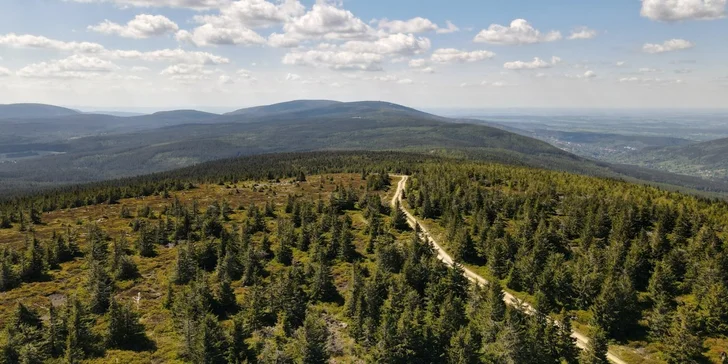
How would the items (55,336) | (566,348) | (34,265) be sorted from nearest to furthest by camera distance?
(566,348) < (55,336) < (34,265)

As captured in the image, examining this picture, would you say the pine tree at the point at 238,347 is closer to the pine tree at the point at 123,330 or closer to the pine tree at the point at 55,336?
the pine tree at the point at 123,330

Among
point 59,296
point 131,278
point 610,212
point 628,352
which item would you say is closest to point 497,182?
point 610,212

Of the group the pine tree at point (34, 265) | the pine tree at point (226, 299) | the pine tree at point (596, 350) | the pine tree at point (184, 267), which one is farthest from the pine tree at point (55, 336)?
the pine tree at point (596, 350)

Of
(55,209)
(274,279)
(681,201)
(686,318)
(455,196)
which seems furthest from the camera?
(55,209)

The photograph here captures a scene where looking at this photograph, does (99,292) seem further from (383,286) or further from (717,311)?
(717,311)

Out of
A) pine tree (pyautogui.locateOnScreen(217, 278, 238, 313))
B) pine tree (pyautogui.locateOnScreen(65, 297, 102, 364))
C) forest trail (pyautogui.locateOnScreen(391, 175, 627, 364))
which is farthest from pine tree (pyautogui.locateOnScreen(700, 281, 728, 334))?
pine tree (pyautogui.locateOnScreen(65, 297, 102, 364))

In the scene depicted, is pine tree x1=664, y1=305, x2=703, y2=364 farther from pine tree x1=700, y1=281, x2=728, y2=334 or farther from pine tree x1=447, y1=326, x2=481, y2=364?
pine tree x1=447, y1=326, x2=481, y2=364

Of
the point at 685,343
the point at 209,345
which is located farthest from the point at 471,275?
the point at 209,345

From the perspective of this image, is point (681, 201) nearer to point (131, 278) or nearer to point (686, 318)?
point (686, 318)
